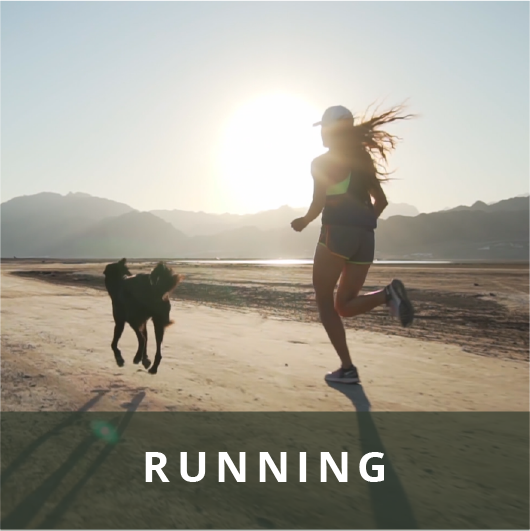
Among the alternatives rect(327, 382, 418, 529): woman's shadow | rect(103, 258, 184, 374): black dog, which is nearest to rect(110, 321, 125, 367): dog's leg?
rect(103, 258, 184, 374): black dog

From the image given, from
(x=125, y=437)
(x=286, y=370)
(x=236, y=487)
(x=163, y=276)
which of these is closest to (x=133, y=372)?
(x=163, y=276)

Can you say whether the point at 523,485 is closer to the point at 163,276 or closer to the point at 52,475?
the point at 52,475

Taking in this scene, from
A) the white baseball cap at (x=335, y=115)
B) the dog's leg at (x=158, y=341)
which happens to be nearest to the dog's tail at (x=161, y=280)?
the dog's leg at (x=158, y=341)

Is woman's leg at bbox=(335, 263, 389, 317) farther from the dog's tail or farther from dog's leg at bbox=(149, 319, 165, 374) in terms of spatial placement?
dog's leg at bbox=(149, 319, 165, 374)

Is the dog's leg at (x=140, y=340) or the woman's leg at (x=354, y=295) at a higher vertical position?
the woman's leg at (x=354, y=295)

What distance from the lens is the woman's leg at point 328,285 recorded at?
4.32 metres

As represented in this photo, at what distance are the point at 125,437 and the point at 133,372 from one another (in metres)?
2.00

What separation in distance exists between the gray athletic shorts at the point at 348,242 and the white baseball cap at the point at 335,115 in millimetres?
878

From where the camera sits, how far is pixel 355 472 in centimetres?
255

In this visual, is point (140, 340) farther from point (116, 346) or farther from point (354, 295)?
point (354, 295)

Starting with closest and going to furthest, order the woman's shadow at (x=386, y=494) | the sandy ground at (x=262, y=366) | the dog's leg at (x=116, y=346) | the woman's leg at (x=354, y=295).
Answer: the woman's shadow at (x=386, y=494) → the sandy ground at (x=262, y=366) → the woman's leg at (x=354, y=295) → the dog's leg at (x=116, y=346)
